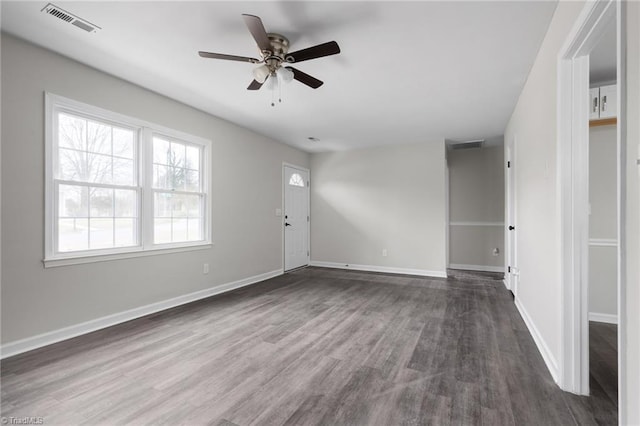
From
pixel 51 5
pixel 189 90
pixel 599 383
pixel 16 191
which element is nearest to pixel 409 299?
pixel 599 383

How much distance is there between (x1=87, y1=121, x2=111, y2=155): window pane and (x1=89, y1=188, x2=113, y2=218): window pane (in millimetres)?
400

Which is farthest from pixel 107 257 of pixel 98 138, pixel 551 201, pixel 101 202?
pixel 551 201

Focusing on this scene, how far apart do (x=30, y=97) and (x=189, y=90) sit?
134 centimetres

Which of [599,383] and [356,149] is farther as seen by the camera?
[356,149]

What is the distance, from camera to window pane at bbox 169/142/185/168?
361 cm

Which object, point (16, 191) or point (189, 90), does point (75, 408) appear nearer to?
point (16, 191)

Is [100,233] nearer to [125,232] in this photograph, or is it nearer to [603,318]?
[125,232]

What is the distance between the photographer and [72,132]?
2.69 m

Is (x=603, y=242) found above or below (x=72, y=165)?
below

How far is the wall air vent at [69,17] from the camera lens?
197 cm

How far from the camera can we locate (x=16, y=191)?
2.29 meters

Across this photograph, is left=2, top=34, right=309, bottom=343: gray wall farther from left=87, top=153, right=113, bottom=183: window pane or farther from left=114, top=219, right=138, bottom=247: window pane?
left=87, top=153, right=113, bottom=183: window pane

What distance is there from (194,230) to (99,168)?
134cm

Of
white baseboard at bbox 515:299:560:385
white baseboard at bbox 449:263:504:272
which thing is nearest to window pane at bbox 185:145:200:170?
white baseboard at bbox 515:299:560:385
